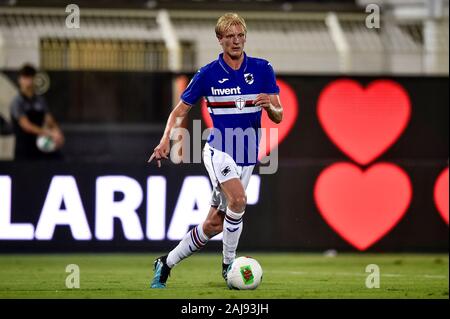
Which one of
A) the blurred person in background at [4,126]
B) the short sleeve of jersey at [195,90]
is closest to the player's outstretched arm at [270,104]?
the short sleeve of jersey at [195,90]

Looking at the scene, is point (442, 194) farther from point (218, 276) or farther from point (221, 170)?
point (221, 170)

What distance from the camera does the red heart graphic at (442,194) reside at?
1368 cm

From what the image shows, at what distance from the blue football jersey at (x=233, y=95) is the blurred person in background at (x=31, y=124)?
548 cm

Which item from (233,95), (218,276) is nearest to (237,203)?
(233,95)

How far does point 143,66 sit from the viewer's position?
51.2ft

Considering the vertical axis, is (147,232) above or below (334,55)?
below

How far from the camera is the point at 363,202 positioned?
44.6 ft

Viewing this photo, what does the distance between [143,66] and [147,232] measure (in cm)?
316

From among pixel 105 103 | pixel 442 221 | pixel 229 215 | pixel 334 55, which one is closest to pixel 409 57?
pixel 334 55

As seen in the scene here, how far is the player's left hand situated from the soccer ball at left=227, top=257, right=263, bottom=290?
118 centimetres

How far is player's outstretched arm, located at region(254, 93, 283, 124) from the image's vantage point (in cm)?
878

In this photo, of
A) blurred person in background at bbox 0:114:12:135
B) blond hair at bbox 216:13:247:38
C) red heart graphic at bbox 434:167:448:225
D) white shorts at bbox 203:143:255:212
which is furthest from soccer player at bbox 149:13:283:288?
blurred person in background at bbox 0:114:12:135
